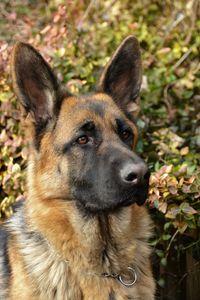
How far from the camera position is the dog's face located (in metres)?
3.62

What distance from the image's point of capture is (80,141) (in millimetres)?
3889

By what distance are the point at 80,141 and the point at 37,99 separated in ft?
1.59

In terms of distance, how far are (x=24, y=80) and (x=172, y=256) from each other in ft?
7.29

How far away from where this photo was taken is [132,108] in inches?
173

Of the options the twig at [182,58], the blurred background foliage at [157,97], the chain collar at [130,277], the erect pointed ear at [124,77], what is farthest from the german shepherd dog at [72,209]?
the twig at [182,58]

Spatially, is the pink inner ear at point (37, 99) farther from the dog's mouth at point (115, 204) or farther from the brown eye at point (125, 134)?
the dog's mouth at point (115, 204)

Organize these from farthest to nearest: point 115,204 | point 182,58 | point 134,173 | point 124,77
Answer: point 182,58 < point 124,77 < point 115,204 < point 134,173

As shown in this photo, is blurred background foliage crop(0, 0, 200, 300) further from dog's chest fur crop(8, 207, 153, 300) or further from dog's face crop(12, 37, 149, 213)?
dog's face crop(12, 37, 149, 213)

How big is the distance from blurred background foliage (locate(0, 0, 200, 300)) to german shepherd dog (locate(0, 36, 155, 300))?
0.73 meters

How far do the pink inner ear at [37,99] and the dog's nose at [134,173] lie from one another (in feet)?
2.75

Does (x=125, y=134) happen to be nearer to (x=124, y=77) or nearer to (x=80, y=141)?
(x=80, y=141)

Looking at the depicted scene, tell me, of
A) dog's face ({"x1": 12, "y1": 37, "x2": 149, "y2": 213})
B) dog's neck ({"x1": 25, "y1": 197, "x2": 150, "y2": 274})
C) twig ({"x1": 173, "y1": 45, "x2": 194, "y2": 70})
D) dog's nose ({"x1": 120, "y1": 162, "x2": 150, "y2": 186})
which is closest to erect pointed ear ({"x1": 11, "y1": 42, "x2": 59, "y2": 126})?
dog's face ({"x1": 12, "y1": 37, "x2": 149, "y2": 213})

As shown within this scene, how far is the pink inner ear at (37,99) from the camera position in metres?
4.05

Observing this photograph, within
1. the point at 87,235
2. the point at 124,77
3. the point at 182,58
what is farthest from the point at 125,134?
the point at 182,58
